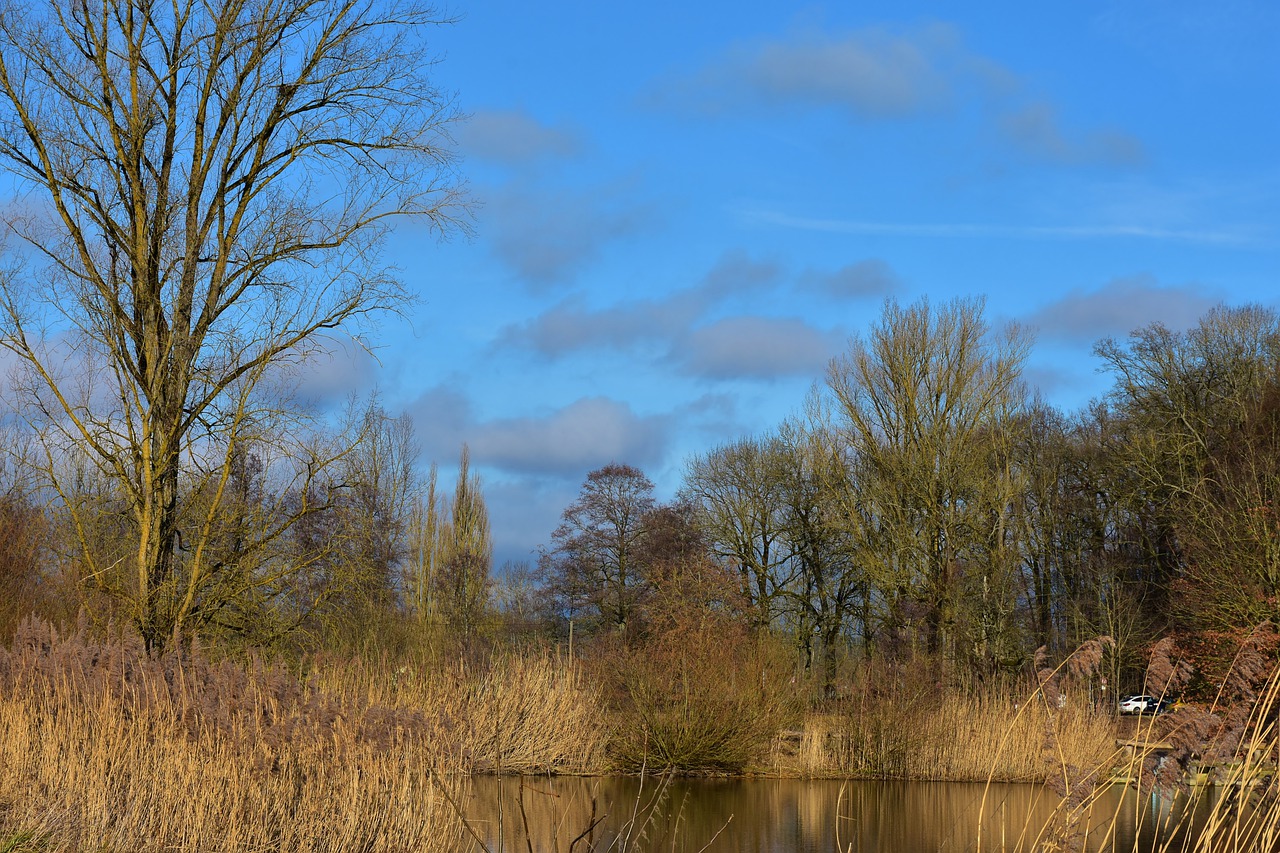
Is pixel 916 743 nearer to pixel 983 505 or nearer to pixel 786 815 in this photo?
pixel 786 815

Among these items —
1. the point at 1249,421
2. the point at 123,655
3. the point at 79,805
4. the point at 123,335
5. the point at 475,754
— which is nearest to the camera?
the point at 79,805

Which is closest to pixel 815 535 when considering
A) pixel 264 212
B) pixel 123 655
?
pixel 264 212

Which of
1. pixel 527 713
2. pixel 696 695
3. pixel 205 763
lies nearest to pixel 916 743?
pixel 696 695

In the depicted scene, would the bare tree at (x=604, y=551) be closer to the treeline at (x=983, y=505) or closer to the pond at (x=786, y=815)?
the treeline at (x=983, y=505)

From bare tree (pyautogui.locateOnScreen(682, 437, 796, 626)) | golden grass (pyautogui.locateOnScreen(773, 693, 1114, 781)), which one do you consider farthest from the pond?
bare tree (pyautogui.locateOnScreen(682, 437, 796, 626))

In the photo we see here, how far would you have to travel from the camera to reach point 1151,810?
48.3ft

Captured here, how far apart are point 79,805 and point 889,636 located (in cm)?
2063

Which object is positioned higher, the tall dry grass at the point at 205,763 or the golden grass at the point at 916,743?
the tall dry grass at the point at 205,763

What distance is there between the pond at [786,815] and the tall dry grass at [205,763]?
8.04 ft

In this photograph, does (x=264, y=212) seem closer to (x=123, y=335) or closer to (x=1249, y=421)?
(x=123, y=335)

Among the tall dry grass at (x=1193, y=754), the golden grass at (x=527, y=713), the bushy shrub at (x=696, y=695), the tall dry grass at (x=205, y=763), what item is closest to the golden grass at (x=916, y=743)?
the bushy shrub at (x=696, y=695)

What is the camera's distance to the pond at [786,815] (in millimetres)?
12156

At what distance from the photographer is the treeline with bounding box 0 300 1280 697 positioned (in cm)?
1942

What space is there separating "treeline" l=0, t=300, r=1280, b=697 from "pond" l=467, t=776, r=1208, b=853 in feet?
6.86
